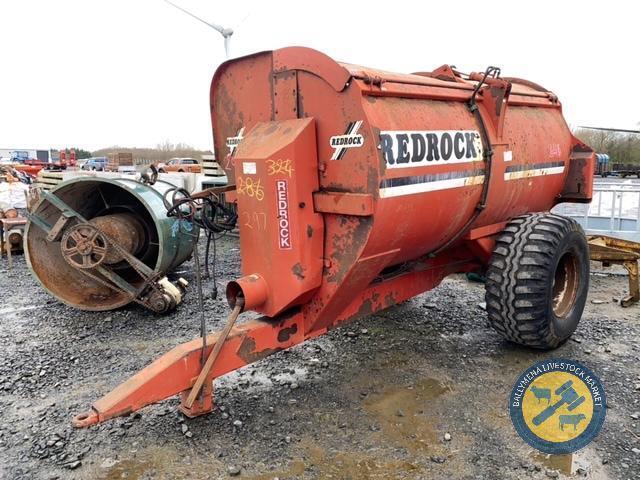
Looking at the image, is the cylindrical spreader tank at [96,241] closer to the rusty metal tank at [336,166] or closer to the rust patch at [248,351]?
the rusty metal tank at [336,166]

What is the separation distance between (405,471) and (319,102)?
6.59ft

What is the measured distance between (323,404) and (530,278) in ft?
5.42

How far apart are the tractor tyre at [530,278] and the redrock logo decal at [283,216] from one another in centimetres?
167

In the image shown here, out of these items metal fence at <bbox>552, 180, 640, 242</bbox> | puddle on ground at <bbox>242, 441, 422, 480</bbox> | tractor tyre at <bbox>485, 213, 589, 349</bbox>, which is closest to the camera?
puddle on ground at <bbox>242, 441, 422, 480</bbox>

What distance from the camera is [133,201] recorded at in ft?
19.2

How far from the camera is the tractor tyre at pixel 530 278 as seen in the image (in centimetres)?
362

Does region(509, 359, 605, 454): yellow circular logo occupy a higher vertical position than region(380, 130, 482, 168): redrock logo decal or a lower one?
lower

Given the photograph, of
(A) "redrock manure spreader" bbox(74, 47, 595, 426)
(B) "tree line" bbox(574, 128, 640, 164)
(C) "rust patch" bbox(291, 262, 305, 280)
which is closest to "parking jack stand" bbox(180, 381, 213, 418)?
(A) "redrock manure spreader" bbox(74, 47, 595, 426)

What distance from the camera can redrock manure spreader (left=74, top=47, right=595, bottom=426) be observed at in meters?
2.76

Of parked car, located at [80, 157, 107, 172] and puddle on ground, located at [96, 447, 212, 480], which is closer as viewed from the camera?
puddle on ground, located at [96, 447, 212, 480]

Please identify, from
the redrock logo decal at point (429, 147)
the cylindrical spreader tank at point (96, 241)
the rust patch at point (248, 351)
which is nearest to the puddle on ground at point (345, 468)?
the rust patch at point (248, 351)

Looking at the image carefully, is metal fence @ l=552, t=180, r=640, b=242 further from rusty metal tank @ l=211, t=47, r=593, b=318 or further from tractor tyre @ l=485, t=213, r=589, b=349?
rusty metal tank @ l=211, t=47, r=593, b=318

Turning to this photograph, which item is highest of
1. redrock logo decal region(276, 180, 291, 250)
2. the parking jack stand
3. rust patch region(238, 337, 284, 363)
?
redrock logo decal region(276, 180, 291, 250)

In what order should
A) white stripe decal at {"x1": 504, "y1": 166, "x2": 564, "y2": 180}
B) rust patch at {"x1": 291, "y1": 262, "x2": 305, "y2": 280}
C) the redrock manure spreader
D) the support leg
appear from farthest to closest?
the support leg → white stripe decal at {"x1": 504, "y1": 166, "x2": 564, "y2": 180} → rust patch at {"x1": 291, "y1": 262, "x2": 305, "y2": 280} → the redrock manure spreader
